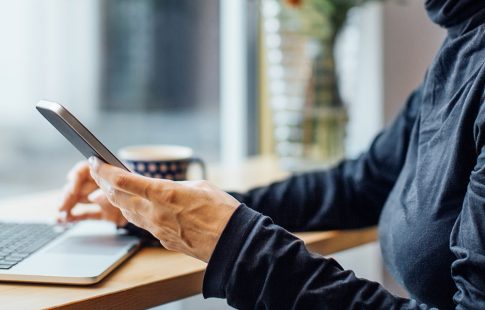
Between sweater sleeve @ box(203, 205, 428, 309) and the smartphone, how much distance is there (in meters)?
0.15

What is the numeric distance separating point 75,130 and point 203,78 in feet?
3.54

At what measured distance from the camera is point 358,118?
1558 millimetres

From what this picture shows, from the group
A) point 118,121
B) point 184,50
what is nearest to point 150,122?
point 118,121

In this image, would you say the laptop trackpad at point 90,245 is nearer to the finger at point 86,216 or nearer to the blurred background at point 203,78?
the finger at point 86,216

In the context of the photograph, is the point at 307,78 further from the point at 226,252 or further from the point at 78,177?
the point at 226,252

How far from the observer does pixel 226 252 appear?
25.5 inches

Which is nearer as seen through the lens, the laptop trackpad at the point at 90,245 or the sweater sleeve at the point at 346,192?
the laptop trackpad at the point at 90,245

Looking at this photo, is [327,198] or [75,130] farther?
[327,198]

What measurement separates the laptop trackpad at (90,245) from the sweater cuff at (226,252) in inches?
7.7

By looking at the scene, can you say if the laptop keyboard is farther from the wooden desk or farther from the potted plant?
the potted plant

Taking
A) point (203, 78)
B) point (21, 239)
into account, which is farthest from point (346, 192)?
point (203, 78)

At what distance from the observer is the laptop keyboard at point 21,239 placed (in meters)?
0.76

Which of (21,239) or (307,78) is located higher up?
(307,78)

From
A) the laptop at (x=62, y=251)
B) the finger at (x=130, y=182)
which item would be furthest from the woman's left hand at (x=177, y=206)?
the laptop at (x=62, y=251)
